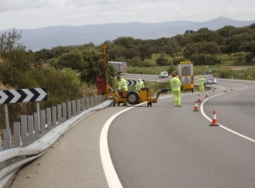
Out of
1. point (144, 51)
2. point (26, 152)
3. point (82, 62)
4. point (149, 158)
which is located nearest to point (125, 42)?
point (144, 51)

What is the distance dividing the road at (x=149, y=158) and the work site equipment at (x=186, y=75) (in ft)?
100

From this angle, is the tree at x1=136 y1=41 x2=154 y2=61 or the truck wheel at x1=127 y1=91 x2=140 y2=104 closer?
the truck wheel at x1=127 y1=91 x2=140 y2=104

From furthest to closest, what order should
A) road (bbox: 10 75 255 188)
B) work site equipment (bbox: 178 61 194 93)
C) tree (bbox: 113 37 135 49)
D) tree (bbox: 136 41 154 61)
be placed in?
1. tree (bbox: 113 37 135 49)
2. tree (bbox: 136 41 154 61)
3. work site equipment (bbox: 178 61 194 93)
4. road (bbox: 10 75 255 188)

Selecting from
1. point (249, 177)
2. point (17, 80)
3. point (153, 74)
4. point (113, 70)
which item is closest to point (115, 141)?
point (249, 177)

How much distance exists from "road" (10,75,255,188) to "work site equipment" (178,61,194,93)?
30531 mm

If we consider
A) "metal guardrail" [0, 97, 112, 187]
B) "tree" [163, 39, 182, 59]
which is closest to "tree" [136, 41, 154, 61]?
"tree" [163, 39, 182, 59]

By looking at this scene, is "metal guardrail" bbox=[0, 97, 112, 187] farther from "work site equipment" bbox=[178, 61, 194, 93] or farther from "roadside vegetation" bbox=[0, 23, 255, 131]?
"work site equipment" bbox=[178, 61, 194, 93]

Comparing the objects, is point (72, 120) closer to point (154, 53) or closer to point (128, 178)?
point (128, 178)

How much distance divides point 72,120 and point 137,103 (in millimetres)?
11126

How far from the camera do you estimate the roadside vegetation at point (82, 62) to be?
69.6 ft

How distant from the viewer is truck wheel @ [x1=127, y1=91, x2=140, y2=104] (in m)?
25.5

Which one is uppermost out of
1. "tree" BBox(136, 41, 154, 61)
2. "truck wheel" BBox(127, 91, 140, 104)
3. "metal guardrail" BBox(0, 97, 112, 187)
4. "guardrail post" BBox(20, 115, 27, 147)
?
"tree" BBox(136, 41, 154, 61)

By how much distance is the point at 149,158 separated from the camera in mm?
9734

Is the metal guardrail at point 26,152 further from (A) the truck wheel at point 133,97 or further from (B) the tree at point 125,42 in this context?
(B) the tree at point 125,42
